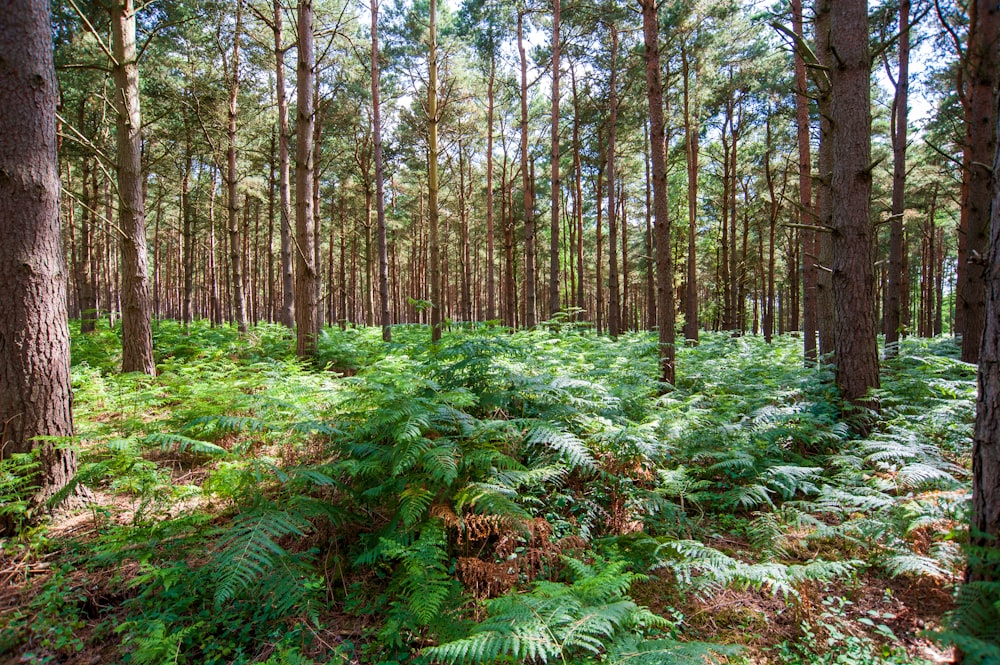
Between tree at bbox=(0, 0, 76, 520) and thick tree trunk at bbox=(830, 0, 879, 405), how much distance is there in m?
7.41

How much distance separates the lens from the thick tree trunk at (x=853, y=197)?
194 inches

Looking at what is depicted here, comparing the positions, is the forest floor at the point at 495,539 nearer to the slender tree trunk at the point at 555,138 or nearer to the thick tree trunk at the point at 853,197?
the thick tree trunk at the point at 853,197

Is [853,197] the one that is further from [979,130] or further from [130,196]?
[130,196]

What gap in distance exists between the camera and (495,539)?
3422 millimetres

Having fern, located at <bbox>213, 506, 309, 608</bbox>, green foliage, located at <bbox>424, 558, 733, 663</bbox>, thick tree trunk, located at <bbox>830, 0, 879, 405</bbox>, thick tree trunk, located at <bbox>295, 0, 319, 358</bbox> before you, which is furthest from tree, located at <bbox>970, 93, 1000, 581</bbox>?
thick tree trunk, located at <bbox>295, 0, 319, 358</bbox>

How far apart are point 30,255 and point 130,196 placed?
3.72m

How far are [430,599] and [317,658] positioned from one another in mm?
737

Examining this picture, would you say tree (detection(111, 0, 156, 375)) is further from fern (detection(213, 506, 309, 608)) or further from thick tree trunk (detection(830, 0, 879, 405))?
thick tree trunk (detection(830, 0, 879, 405))

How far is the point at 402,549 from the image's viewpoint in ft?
9.30

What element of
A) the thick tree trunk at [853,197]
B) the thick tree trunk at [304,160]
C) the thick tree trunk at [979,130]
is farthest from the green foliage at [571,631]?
the thick tree trunk at [979,130]

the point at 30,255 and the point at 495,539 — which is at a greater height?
the point at 30,255

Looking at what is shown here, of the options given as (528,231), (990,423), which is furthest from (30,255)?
(528,231)

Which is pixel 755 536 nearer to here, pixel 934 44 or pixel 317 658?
pixel 317 658

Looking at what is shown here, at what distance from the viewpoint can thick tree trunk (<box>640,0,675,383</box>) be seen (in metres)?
7.01
